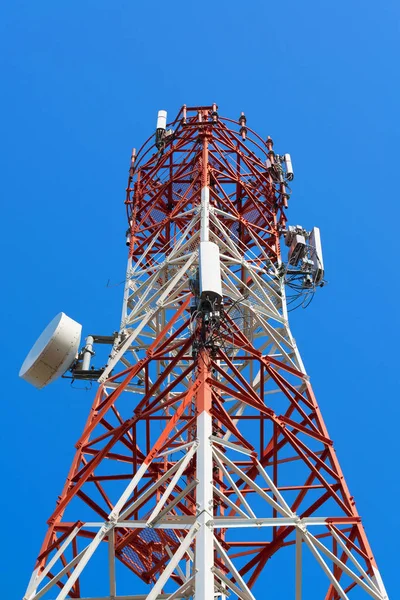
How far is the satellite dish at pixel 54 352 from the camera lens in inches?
683

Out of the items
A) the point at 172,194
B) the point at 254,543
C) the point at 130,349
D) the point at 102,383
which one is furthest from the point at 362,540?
the point at 172,194

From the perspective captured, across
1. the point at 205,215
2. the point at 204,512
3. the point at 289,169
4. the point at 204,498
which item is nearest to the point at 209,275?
the point at 204,498

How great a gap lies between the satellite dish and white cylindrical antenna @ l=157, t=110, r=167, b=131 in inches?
402

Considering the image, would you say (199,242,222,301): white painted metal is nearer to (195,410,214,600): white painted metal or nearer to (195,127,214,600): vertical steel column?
(195,127,214,600): vertical steel column

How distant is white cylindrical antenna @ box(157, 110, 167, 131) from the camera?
25344 millimetres

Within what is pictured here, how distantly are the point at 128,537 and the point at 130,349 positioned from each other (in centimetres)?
658

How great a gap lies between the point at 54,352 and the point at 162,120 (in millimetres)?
11281

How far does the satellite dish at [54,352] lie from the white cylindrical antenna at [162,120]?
10.2 m

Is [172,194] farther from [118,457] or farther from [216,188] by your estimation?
[118,457]

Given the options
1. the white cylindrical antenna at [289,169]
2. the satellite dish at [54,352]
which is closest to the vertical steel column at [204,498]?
the satellite dish at [54,352]

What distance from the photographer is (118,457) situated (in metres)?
15.5

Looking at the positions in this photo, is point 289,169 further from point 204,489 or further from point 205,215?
point 204,489

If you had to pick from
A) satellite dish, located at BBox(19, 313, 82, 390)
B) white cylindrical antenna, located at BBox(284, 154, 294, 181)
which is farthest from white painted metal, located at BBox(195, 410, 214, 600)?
white cylindrical antenna, located at BBox(284, 154, 294, 181)

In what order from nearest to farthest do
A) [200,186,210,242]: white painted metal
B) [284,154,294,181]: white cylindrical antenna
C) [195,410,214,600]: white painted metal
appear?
[195,410,214,600]: white painted metal < [200,186,210,242]: white painted metal < [284,154,294,181]: white cylindrical antenna
